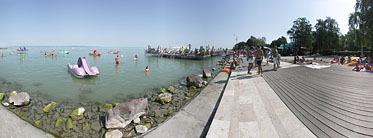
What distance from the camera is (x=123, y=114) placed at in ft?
17.7

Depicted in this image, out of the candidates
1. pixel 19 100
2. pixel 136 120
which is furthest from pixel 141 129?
pixel 19 100

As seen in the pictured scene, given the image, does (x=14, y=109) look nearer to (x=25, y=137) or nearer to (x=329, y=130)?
(x=25, y=137)

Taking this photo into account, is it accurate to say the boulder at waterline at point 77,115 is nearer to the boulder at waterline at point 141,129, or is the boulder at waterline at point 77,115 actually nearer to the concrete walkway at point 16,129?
the concrete walkway at point 16,129

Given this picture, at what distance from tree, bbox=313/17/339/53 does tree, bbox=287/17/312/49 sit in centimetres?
150

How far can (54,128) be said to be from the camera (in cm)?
542

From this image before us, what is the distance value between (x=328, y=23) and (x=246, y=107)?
40.4m

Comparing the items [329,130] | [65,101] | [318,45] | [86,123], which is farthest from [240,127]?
[318,45]

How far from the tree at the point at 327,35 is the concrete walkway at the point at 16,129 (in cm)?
4335

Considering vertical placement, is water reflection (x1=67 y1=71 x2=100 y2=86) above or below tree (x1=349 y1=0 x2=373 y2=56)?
below

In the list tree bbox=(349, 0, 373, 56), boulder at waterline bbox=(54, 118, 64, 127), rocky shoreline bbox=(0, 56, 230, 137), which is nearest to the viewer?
rocky shoreline bbox=(0, 56, 230, 137)

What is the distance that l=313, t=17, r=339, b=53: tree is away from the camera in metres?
30.8

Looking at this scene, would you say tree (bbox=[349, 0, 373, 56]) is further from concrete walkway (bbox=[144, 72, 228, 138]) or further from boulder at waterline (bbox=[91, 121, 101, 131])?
boulder at waterline (bbox=[91, 121, 101, 131])

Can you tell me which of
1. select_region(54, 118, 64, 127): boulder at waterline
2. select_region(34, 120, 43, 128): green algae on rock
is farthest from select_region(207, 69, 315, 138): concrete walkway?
select_region(34, 120, 43, 128): green algae on rock

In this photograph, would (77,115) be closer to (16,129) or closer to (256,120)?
(16,129)
